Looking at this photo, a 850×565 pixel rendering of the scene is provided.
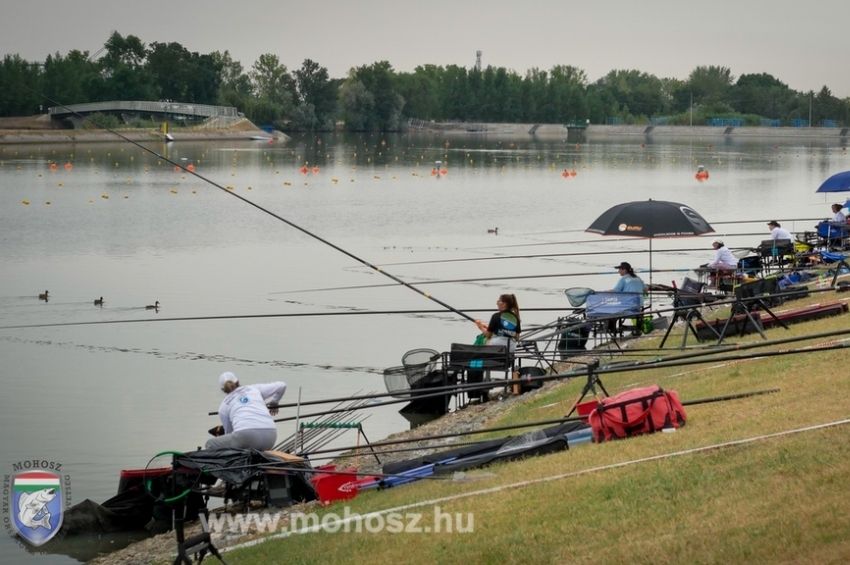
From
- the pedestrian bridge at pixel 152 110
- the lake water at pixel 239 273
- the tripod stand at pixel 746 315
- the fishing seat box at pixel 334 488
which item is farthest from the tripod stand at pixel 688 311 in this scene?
the pedestrian bridge at pixel 152 110

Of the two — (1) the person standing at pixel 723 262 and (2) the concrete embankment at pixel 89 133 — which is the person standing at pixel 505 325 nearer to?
(1) the person standing at pixel 723 262

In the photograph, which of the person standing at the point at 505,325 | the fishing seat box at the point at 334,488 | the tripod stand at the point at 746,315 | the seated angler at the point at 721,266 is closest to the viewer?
the fishing seat box at the point at 334,488

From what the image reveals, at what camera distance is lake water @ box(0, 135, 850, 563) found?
20891 mm

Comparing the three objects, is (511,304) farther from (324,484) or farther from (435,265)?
(435,265)

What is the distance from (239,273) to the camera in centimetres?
3819

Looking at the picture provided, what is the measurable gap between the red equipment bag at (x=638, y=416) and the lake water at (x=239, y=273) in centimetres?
612

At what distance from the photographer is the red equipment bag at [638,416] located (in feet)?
38.3

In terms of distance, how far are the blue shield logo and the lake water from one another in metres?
0.84

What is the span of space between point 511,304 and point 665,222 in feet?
13.2

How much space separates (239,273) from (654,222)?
1865cm

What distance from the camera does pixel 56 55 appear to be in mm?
178375

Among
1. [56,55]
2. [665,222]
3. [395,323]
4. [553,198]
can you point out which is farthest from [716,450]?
Result: [56,55]

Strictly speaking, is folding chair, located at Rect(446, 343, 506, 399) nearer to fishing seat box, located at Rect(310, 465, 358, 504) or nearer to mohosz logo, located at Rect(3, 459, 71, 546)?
fishing seat box, located at Rect(310, 465, 358, 504)

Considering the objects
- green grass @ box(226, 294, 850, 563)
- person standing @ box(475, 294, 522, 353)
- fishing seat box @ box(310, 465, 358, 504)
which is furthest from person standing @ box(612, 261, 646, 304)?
fishing seat box @ box(310, 465, 358, 504)
